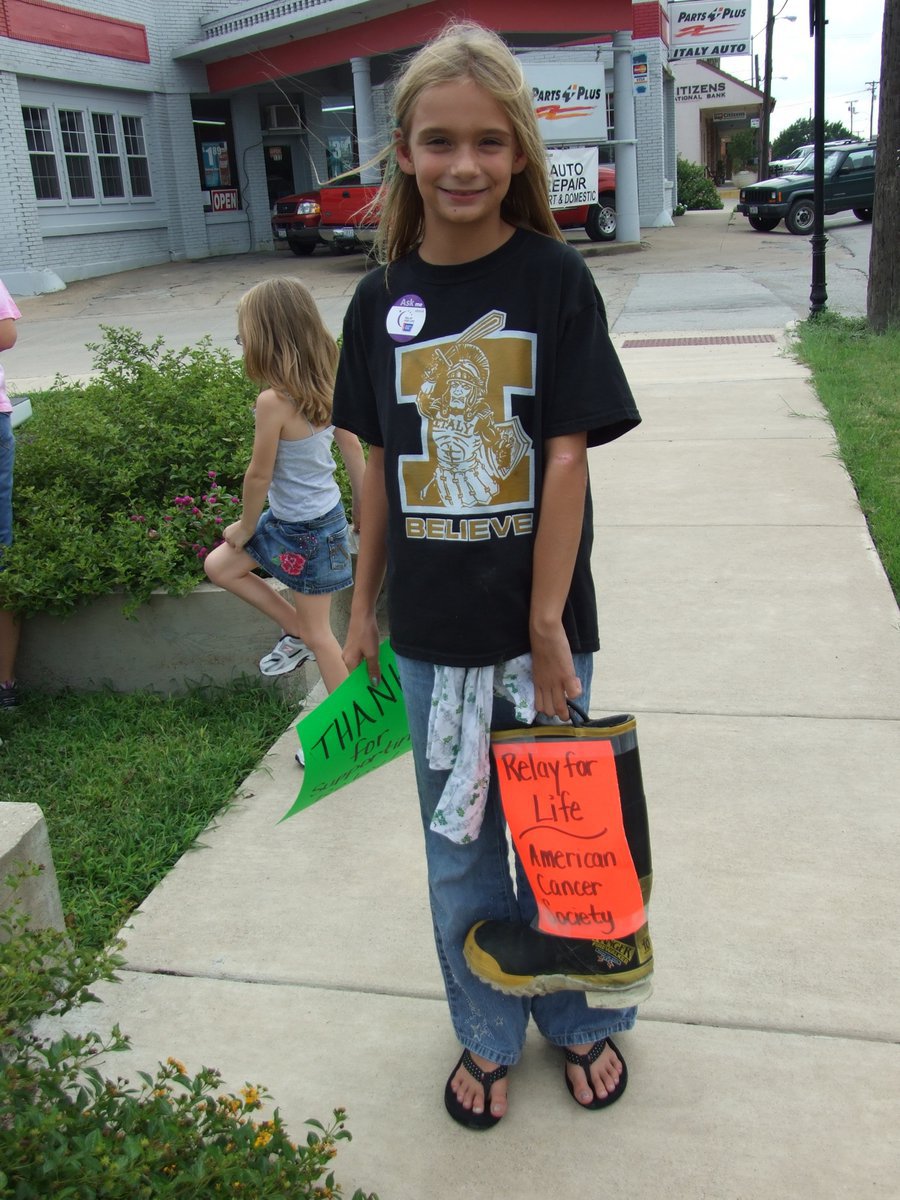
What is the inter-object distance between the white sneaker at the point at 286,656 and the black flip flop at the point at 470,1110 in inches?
76.1

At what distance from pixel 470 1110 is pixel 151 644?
2513mm

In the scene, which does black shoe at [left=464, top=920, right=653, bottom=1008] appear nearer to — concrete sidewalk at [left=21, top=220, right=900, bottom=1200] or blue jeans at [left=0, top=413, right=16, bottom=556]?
concrete sidewalk at [left=21, top=220, right=900, bottom=1200]

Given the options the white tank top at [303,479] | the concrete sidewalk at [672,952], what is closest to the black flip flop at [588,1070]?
the concrete sidewalk at [672,952]

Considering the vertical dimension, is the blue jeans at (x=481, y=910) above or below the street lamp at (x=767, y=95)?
below

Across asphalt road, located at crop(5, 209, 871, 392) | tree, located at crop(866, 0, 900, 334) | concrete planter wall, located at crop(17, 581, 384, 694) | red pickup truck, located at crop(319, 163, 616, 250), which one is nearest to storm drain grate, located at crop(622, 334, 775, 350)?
asphalt road, located at crop(5, 209, 871, 392)

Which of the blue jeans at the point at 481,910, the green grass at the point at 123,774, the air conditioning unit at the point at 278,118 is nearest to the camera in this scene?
the blue jeans at the point at 481,910

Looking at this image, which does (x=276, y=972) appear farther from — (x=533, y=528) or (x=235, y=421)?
(x=235, y=421)

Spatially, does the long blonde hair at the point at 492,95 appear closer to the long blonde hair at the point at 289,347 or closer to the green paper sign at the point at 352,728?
the green paper sign at the point at 352,728

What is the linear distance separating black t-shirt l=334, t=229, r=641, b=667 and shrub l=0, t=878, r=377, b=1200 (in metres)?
0.83

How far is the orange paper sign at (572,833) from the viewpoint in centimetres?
193

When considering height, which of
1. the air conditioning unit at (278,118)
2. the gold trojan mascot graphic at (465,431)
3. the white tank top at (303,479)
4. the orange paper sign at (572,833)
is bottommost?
the orange paper sign at (572,833)

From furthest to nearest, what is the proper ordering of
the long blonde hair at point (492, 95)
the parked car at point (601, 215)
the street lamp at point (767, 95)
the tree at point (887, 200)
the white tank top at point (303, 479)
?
the street lamp at point (767, 95), the parked car at point (601, 215), the tree at point (887, 200), the white tank top at point (303, 479), the long blonde hair at point (492, 95)

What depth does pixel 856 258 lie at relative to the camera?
18.1 m

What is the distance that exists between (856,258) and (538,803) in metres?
18.2
